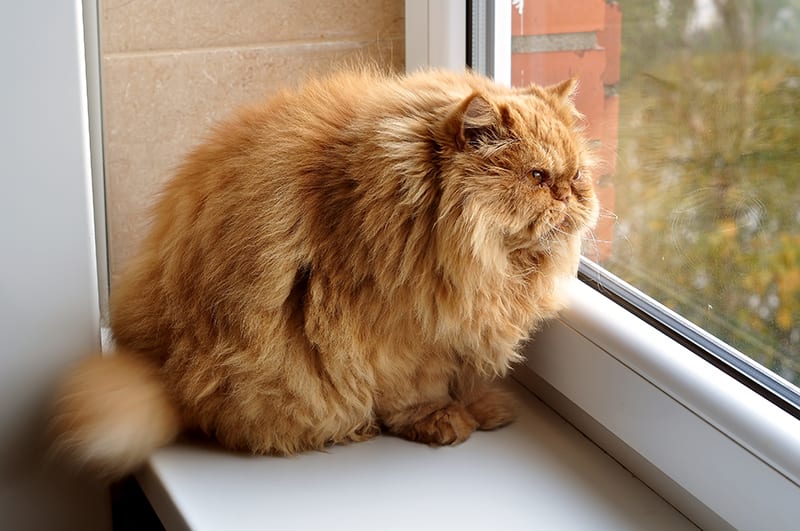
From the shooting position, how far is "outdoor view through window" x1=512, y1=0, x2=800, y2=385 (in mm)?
743

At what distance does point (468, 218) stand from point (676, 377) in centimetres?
26

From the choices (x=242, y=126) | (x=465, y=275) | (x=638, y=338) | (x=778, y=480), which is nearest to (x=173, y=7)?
(x=242, y=126)

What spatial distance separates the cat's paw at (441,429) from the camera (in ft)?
3.30

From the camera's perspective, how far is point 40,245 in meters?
1.00

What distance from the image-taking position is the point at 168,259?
936 mm

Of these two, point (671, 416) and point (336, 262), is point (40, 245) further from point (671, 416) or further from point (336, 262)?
point (671, 416)

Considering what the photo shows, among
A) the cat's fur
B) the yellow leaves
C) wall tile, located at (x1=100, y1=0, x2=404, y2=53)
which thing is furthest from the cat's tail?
the yellow leaves

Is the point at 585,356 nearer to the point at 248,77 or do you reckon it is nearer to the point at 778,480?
the point at 778,480

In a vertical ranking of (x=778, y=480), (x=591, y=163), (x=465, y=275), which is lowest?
(x=778, y=480)

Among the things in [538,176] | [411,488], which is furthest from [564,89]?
[411,488]

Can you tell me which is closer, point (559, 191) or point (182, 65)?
point (559, 191)

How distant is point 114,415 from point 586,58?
0.72m

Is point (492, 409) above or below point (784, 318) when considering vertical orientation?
below

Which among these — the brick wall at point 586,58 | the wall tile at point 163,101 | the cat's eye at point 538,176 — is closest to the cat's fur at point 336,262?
the cat's eye at point 538,176
